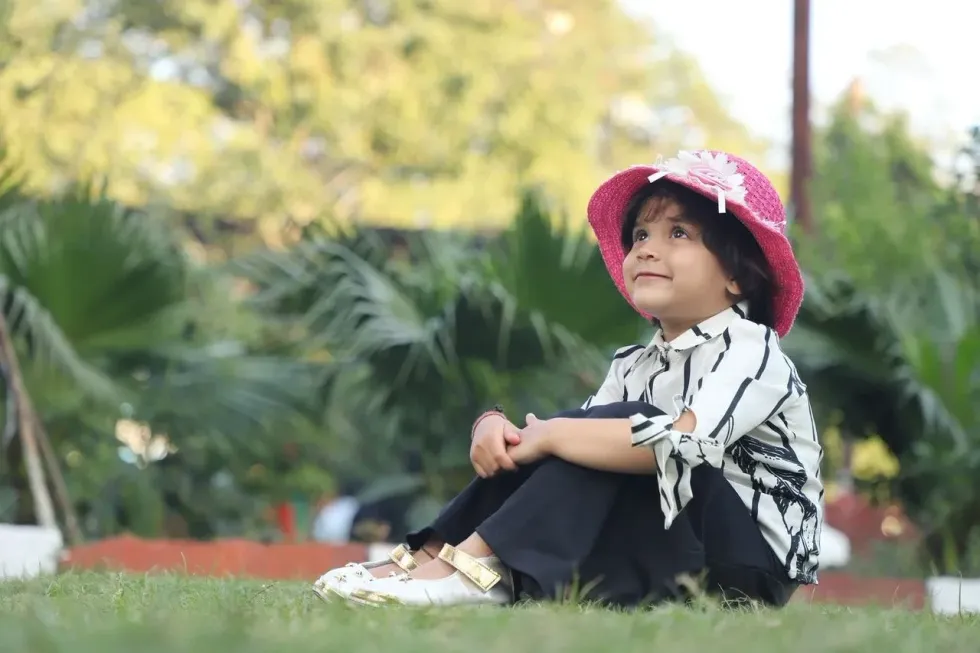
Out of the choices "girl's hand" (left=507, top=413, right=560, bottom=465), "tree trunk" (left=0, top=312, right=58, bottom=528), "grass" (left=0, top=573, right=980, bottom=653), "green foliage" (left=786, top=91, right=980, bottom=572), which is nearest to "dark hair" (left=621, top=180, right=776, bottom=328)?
"girl's hand" (left=507, top=413, right=560, bottom=465)

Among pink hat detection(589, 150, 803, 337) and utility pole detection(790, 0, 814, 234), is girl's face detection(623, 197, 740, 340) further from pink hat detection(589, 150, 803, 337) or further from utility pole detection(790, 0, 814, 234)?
utility pole detection(790, 0, 814, 234)

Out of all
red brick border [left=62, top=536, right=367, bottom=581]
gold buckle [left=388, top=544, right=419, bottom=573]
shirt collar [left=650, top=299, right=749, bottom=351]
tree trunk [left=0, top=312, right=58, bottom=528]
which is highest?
shirt collar [left=650, top=299, right=749, bottom=351]

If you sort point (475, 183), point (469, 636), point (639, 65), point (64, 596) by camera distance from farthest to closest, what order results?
1. point (639, 65)
2. point (475, 183)
3. point (64, 596)
4. point (469, 636)

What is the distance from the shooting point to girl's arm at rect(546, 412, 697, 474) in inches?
104

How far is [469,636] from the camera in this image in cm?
187

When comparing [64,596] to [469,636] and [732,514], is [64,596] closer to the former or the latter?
[469,636]

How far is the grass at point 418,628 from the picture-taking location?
1.66 m

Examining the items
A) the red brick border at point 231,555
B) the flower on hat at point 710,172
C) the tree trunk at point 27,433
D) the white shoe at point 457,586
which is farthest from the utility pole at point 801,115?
the white shoe at point 457,586

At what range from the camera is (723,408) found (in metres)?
2.73

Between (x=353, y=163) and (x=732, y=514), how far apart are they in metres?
19.7

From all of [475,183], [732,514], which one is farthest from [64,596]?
[475,183]

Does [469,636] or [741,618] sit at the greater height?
[469,636]

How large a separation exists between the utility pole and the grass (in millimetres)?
9107

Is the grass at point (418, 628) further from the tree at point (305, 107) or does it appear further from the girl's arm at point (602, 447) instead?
the tree at point (305, 107)
